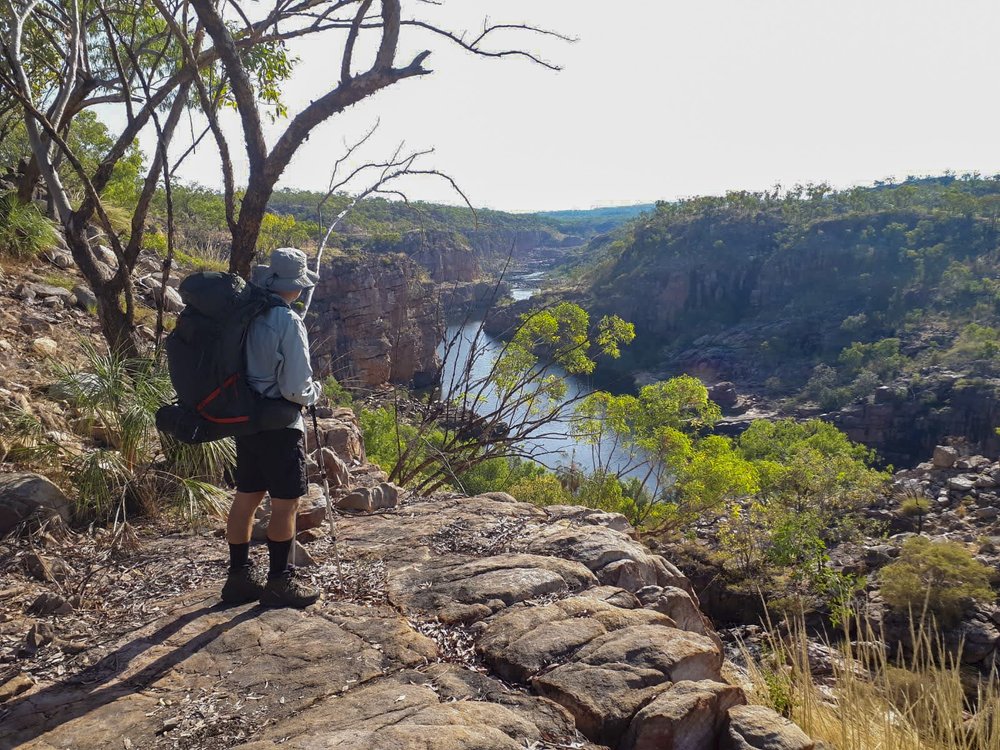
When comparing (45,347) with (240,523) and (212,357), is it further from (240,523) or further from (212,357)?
(212,357)

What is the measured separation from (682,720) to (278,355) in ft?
7.08

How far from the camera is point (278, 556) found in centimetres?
323

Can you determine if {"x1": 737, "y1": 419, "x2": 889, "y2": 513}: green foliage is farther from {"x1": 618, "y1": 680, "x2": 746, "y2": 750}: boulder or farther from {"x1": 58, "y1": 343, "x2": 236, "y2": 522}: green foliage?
{"x1": 618, "y1": 680, "x2": 746, "y2": 750}: boulder

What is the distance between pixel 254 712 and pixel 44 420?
330 cm

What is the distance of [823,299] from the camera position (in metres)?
68.5

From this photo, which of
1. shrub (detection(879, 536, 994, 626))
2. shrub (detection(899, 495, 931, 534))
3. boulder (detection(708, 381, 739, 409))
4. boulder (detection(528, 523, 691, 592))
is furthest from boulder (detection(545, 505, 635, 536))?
boulder (detection(708, 381, 739, 409))

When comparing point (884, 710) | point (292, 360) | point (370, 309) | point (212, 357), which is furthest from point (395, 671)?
point (370, 309)

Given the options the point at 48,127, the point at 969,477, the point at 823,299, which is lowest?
the point at 969,477

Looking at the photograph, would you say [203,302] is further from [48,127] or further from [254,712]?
[48,127]

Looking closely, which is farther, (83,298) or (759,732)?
(83,298)

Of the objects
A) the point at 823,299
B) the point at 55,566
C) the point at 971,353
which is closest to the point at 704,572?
the point at 55,566

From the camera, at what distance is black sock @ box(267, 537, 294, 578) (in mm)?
3207

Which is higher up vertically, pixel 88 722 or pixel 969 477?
pixel 88 722

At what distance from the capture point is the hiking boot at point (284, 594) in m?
3.24
